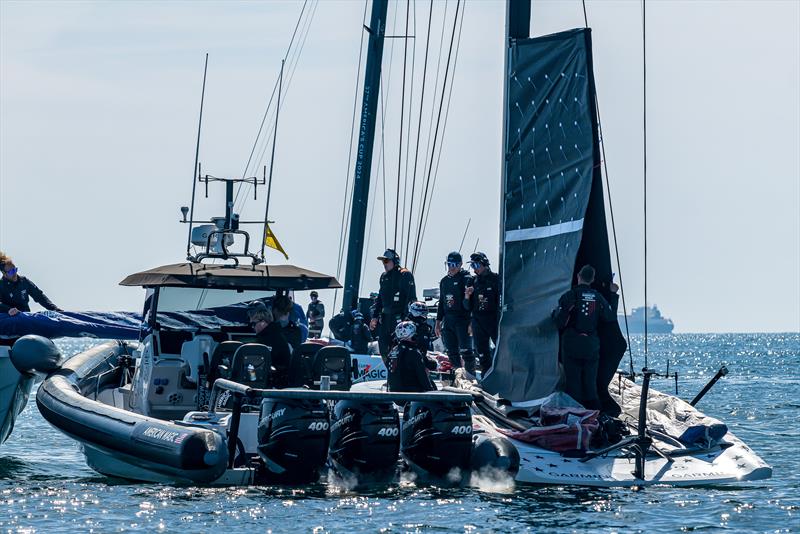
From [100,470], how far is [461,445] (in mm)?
4420

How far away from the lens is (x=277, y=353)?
15.0 metres

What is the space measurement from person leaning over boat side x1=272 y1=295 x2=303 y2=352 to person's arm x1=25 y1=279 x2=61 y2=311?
447 centimetres

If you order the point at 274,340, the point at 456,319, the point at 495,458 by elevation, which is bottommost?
the point at 495,458

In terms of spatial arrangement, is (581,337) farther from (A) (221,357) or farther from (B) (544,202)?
(A) (221,357)

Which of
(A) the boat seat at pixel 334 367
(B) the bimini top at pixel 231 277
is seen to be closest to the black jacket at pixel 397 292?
(B) the bimini top at pixel 231 277

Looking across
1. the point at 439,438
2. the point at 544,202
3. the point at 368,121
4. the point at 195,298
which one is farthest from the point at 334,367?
the point at 368,121

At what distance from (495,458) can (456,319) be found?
487cm

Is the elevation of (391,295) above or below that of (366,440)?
above

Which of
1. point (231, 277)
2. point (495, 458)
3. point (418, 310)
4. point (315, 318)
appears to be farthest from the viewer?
point (315, 318)

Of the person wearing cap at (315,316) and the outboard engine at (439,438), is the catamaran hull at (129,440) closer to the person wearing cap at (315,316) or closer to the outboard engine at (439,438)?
the outboard engine at (439,438)

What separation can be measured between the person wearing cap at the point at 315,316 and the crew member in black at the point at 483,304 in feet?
28.6

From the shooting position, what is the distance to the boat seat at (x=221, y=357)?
1472cm

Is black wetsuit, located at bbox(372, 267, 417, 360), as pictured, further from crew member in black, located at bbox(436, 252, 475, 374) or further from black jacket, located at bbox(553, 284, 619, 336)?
black jacket, located at bbox(553, 284, 619, 336)

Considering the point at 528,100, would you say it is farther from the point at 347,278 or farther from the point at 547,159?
the point at 347,278
